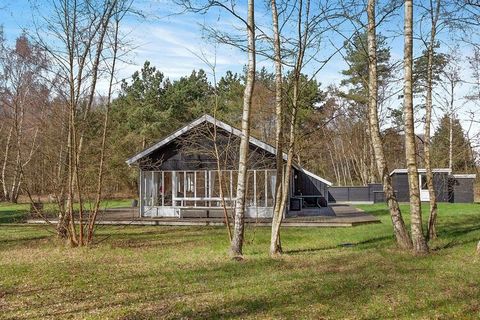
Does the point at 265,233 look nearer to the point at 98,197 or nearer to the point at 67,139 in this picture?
the point at 98,197

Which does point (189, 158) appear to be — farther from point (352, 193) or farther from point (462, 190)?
point (462, 190)

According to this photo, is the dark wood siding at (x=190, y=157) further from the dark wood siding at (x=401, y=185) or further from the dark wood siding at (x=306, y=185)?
the dark wood siding at (x=401, y=185)

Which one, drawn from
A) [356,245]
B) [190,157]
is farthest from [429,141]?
[190,157]

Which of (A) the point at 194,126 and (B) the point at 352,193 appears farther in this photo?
(B) the point at 352,193

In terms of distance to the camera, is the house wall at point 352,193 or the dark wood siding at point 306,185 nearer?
the dark wood siding at point 306,185

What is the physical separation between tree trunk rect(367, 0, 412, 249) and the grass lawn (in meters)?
0.41

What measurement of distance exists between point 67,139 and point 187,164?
25.6 ft

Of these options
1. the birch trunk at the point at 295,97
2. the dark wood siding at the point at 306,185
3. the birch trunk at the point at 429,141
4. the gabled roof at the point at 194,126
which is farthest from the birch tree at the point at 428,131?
the dark wood siding at the point at 306,185

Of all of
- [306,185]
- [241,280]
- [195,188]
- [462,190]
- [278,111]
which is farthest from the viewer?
[462,190]

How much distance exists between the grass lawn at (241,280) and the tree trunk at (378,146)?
0.41 metres

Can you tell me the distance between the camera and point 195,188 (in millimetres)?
19625

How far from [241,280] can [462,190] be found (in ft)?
88.0

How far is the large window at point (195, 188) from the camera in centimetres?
1906

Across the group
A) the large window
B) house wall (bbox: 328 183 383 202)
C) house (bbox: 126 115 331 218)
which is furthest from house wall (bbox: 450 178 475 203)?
the large window
